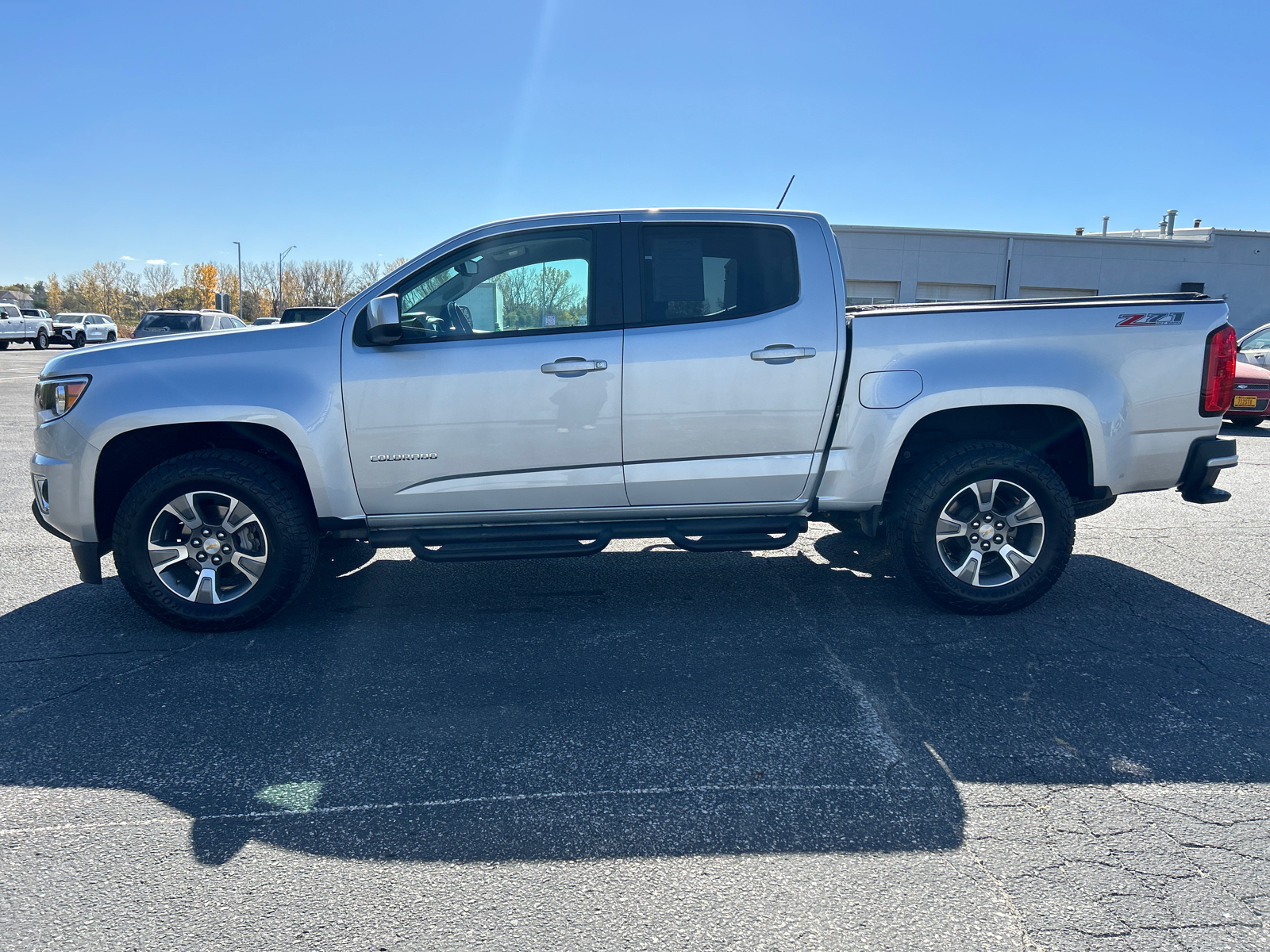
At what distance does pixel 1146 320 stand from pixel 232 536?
16.1 feet

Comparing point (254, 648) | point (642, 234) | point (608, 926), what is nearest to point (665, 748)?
point (608, 926)

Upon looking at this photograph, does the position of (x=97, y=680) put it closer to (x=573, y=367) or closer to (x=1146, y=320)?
(x=573, y=367)

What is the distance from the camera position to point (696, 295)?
4.55 meters

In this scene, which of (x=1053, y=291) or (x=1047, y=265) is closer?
(x=1047, y=265)

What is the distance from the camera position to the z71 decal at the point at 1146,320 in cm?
447

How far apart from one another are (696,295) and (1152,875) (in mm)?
3175

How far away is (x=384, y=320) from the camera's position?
4.22 metres

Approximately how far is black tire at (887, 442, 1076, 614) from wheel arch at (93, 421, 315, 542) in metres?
3.22

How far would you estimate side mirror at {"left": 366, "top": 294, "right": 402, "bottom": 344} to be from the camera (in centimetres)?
422

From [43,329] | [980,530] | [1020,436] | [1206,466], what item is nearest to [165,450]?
[980,530]

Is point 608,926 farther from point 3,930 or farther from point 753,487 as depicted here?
point 753,487

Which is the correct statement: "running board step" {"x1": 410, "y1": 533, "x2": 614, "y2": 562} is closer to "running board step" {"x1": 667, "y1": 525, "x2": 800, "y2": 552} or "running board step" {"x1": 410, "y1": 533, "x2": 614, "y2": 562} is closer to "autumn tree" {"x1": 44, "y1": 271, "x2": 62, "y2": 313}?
"running board step" {"x1": 667, "y1": 525, "x2": 800, "y2": 552}

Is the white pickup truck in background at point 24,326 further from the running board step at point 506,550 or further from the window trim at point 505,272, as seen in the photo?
the running board step at point 506,550

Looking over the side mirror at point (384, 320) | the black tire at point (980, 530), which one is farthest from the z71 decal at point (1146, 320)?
the side mirror at point (384, 320)
